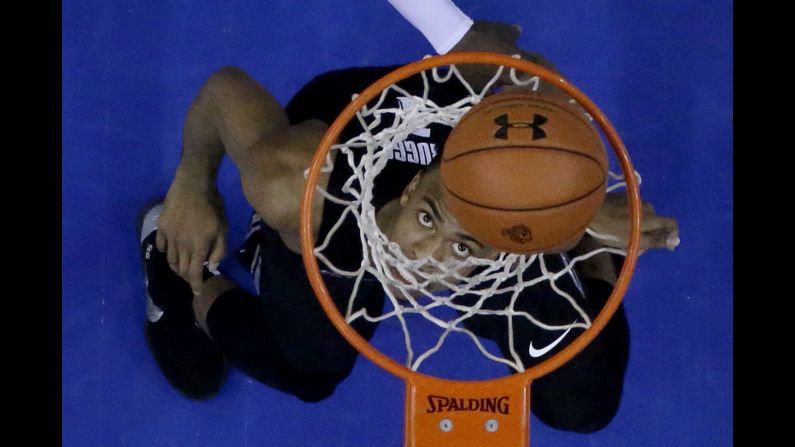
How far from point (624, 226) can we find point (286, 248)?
0.63 metres

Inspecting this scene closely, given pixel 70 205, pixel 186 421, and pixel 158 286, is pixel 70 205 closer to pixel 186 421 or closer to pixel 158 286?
pixel 158 286

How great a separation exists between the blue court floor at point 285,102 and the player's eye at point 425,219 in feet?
2.09

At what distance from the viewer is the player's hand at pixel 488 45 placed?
4.66 ft

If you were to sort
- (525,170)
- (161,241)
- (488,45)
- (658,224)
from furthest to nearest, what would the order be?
(161,241) → (488,45) → (658,224) → (525,170)

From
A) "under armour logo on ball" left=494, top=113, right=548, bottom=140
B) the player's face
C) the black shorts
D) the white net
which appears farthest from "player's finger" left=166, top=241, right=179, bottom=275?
"under armour logo on ball" left=494, top=113, right=548, bottom=140

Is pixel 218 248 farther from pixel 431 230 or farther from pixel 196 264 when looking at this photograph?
pixel 431 230

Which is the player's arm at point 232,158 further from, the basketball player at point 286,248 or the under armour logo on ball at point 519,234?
the under armour logo on ball at point 519,234

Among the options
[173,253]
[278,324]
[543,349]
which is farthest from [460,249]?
[173,253]

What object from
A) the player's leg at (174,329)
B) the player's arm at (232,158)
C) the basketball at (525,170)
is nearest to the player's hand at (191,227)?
the player's arm at (232,158)

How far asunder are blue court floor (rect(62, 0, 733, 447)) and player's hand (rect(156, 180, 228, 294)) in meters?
0.21

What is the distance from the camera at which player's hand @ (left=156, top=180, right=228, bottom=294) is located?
1.59 meters

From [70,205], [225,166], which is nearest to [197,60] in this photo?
[225,166]

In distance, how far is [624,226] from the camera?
1358 mm

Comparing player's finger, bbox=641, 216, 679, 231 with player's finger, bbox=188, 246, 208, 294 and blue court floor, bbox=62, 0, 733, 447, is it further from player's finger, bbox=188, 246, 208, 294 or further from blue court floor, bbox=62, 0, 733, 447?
player's finger, bbox=188, 246, 208, 294
